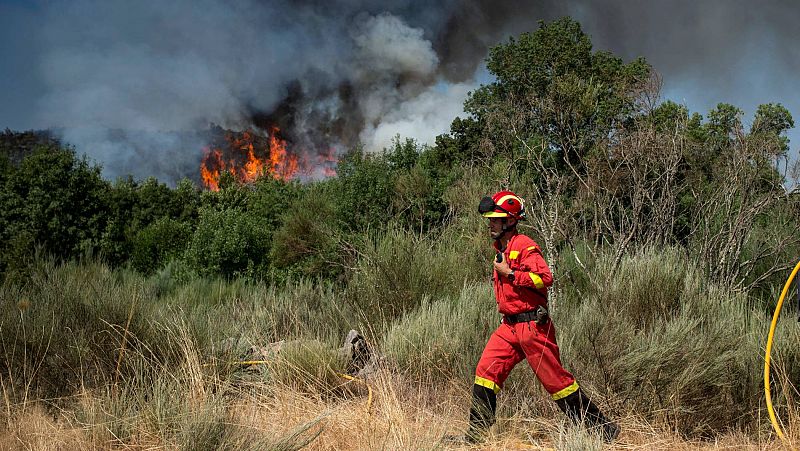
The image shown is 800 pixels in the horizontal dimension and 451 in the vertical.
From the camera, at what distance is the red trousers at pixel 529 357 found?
15.4ft

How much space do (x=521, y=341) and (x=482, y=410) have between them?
56 centimetres

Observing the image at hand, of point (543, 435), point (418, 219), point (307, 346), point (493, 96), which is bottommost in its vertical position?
point (543, 435)

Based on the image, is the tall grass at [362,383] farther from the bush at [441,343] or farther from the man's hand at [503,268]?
the man's hand at [503,268]

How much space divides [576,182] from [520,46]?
12.1 meters

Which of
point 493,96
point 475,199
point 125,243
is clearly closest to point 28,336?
point 475,199

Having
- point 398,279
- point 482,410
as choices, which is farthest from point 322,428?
point 398,279

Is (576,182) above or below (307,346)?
above

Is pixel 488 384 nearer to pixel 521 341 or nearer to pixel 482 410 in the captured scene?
pixel 482 410

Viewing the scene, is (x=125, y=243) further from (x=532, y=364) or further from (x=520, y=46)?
(x=532, y=364)

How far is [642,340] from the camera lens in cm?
592

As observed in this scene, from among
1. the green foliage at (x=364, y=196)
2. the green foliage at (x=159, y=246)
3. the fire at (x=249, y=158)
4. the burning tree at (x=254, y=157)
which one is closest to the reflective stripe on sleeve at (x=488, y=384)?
the green foliage at (x=364, y=196)

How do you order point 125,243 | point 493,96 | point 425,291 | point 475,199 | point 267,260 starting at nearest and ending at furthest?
point 425,291
point 475,199
point 267,260
point 125,243
point 493,96

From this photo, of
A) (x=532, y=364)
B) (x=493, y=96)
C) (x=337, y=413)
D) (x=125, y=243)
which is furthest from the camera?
(x=493, y=96)

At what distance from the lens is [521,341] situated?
4.71 meters
